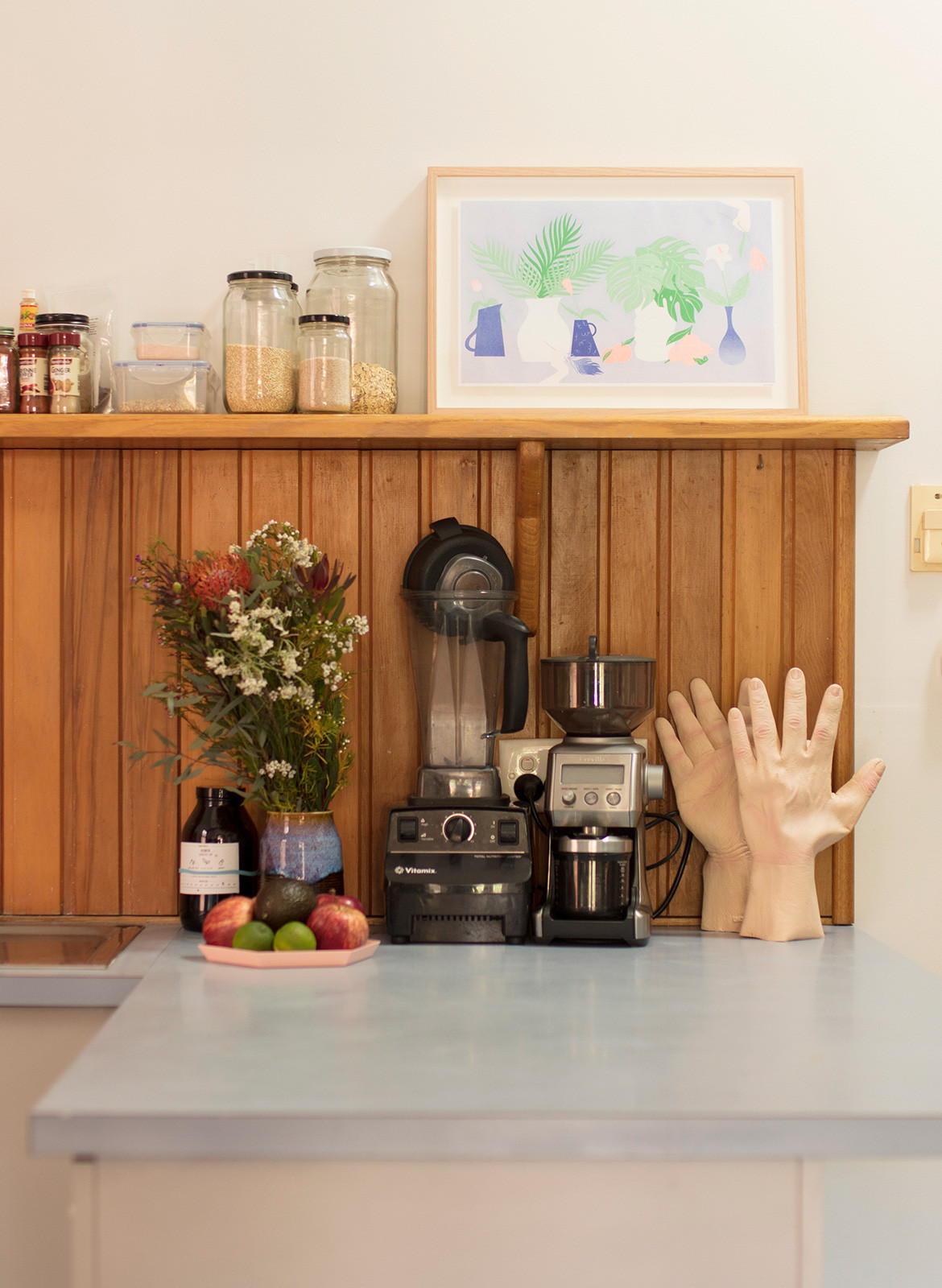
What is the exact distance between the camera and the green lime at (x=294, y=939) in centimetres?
139

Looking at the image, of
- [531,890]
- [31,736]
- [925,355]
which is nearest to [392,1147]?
[531,890]

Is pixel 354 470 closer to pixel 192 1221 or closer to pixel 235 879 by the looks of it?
pixel 235 879

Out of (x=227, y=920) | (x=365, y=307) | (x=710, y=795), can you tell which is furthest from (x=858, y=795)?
(x=365, y=307)

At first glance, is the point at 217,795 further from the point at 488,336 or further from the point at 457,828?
the point at 488,336

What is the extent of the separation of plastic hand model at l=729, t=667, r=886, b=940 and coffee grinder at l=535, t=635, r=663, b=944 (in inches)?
5.8

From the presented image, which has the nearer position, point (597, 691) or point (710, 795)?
point (597, 691)

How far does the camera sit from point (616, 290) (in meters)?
1.66

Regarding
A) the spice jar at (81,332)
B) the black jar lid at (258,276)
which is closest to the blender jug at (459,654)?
the black jar lid at (258,276)

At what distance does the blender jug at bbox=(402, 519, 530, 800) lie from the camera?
160cm

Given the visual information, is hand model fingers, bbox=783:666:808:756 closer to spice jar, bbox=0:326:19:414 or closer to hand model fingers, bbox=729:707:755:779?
hand model fingers, bbox=729:707:755:779

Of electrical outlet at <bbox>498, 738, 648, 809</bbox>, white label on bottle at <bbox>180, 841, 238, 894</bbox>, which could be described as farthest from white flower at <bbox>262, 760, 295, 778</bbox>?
electrical outlet at <bbox>498, 738, 648, 809</bbox>

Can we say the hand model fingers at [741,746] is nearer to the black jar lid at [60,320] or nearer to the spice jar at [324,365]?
the spice jar at [324,365]

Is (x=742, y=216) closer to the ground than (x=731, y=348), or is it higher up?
higher up

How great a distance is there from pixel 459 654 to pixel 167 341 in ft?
2.09
